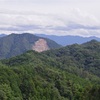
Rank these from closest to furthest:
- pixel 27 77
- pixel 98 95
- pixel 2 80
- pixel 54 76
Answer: pixel 98 95
pixel 2 80
pixel 27 77
pixel 54 76

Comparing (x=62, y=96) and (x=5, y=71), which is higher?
(x=5, y=71)

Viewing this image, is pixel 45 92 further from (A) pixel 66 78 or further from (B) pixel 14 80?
(A) pixel 66 78

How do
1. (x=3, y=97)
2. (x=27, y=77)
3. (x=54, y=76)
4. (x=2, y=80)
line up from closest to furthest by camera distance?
(x=3, y=97) → (x=2, y=80) → (x=27, y=77) → (x=54, y=76)

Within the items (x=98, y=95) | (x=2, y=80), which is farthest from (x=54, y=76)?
(x=98, y=95)

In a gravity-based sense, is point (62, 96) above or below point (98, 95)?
below

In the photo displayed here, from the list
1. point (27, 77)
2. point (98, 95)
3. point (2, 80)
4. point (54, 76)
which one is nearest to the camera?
point (98, 95)

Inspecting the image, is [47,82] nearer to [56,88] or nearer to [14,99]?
[56,88]

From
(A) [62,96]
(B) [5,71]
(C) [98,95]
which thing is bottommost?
(A) [62,96]

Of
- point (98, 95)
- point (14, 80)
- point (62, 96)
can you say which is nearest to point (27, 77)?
point (14, 80)

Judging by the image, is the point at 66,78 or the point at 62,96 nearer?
the point at 62,96
